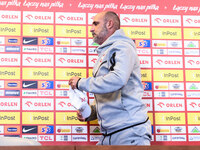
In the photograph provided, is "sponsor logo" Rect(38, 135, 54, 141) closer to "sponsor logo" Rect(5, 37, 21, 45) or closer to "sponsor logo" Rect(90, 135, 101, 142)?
"sponsor logo" Rect(90, 135, 101, 142)

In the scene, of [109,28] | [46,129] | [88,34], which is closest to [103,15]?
[109,28]

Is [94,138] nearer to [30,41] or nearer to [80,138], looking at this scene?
[80,138]

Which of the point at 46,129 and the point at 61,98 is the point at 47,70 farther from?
the point at 46,129

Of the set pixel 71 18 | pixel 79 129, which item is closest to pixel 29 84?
pixel 79 129

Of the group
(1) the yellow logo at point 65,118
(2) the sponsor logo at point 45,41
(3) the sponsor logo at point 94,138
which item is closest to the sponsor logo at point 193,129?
(3) the sponsor logo at point 94,138

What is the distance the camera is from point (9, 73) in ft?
10.6

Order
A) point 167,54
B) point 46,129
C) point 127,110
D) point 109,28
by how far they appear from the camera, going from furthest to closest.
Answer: point 167,54
point 46,129
point 109,28
point 127,110

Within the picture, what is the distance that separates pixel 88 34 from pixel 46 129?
1079 millimetres

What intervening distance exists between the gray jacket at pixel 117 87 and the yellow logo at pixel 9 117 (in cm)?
114

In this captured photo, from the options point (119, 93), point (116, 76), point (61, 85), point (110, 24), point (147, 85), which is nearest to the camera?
point (116, 76)

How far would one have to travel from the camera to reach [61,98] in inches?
128

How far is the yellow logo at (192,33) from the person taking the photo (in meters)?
3.50

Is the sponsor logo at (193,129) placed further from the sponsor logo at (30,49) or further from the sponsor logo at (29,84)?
the sponsor logo at (30,49)

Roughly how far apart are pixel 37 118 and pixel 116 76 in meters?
1.36
